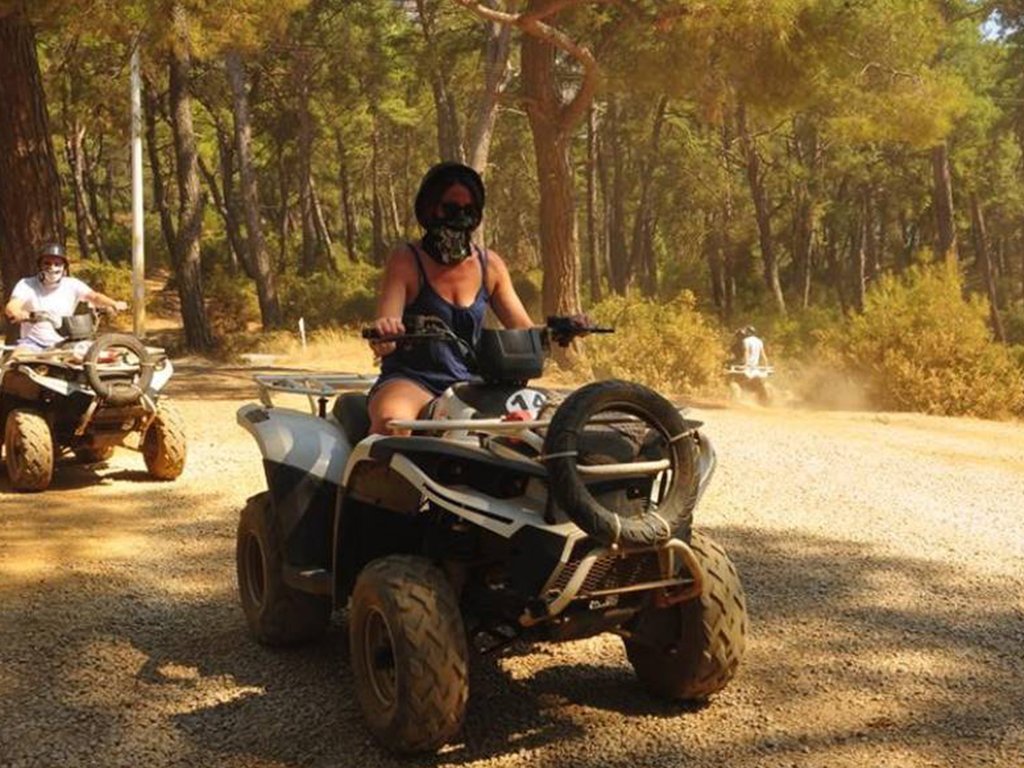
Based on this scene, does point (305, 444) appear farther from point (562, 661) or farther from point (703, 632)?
point (703, 632)

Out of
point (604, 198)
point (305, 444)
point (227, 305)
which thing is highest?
point (604, 198)

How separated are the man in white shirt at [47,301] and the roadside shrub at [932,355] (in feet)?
38.2

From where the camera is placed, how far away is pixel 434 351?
4.13 m

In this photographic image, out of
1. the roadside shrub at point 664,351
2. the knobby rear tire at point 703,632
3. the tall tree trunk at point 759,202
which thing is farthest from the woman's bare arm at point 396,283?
the tall tree trunk at point 759,202

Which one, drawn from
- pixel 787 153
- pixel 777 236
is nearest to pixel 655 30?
pixel 787 153

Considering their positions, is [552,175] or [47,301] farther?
[552,175]

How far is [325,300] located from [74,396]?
2877 centimetres

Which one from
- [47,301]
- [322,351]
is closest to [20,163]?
[47,301]

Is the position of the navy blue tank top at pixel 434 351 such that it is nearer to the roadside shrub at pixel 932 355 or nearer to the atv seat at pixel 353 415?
the atv seat at pixel 353 415

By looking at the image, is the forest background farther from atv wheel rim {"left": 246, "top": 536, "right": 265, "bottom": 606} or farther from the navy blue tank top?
the navy blue tank top

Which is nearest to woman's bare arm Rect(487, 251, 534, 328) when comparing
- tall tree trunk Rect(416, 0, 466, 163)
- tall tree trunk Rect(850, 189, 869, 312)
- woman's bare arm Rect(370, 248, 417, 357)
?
woman's bare arm Rect(370, 248, 417, 357)

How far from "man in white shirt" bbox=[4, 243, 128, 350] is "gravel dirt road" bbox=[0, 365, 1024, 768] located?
49.0 inches

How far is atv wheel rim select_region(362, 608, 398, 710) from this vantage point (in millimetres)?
3627

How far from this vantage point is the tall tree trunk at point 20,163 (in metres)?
10.7
